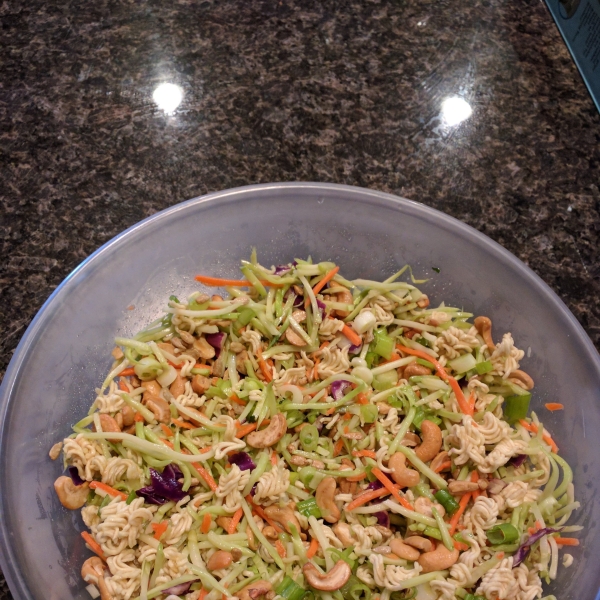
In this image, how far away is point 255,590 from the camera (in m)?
1.15

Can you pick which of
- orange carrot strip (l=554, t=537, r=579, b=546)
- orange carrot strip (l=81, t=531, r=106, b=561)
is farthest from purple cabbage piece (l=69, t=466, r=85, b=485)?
orange carrot strip (l=554, t=537, r=579, b=546)

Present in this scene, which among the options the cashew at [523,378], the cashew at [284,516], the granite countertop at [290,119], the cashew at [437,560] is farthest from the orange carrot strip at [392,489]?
the granite countertop at [290,119]

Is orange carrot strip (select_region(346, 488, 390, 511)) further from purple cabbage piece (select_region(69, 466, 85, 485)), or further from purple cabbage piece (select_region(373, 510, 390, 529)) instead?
purple cabbage piece (select_region(69, 466, 85, 485))

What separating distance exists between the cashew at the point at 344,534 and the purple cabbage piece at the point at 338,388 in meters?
0.30

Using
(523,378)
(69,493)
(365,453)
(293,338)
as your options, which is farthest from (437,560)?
(69,493)

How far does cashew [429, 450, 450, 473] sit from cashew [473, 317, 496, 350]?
0.33 m

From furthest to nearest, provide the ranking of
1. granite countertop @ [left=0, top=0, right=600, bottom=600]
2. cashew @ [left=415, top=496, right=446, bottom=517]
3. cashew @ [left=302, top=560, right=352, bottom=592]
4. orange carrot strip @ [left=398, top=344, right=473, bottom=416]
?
granite countertop @ [left=0, top=0, right=600, bottom=600] < orange carrot strip @ [left=398, top=344, right=473, bottom=416] < cashew @ [left=415, top=496, right=446, bottom=517] < cashew @ [left=302, top=560, right=352, bottom=592]

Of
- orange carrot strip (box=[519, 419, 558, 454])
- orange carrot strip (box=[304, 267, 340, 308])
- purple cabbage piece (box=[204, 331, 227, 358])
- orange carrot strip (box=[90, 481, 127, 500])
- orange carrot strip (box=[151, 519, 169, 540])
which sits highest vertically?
orange carrot strip (box=[304, 267, 340, 308])

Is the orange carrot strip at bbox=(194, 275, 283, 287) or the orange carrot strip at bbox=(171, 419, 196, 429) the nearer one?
the orange carrot strip at bbox=(171, 419, 196, 429)

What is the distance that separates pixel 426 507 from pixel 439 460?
12 cm

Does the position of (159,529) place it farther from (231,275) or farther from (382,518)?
(231,275)

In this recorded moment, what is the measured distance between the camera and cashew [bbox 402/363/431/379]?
145cm

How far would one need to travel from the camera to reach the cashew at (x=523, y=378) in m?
1.41

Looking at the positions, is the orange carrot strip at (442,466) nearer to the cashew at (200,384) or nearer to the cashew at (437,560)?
the cashew at (437,560)
